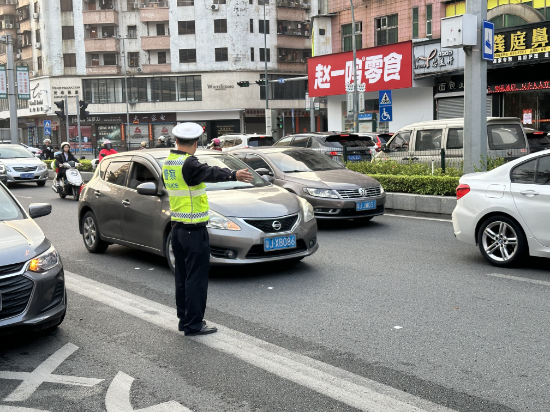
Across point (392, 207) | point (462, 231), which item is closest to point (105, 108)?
point (392, 207)

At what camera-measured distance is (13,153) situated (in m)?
23.3

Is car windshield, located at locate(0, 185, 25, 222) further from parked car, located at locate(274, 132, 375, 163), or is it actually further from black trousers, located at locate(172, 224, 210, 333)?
parked car, located at locate(274, 132, 375, 163)

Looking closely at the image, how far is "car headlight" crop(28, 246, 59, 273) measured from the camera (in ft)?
16.0

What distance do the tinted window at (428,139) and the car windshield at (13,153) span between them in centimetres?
1433

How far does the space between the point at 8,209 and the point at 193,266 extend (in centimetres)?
183

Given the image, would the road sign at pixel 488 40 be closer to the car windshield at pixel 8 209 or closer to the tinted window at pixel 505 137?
the tinted window at pixel 505 137

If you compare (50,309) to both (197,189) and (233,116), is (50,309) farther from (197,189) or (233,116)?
(233,116)

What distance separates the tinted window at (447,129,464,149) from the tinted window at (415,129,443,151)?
233mm

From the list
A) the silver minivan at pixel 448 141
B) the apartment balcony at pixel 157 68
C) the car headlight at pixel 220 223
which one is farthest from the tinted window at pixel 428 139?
the apartment balcony at pixel 157 68

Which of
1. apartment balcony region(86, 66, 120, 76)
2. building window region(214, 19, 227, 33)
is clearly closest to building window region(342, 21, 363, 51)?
building window region(214, 19, 227, 33)

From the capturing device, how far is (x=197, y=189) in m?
5.39

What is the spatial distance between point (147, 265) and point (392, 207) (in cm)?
650

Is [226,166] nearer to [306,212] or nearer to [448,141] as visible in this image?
[306,212]

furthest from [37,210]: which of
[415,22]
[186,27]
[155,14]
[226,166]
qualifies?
[155,14]
